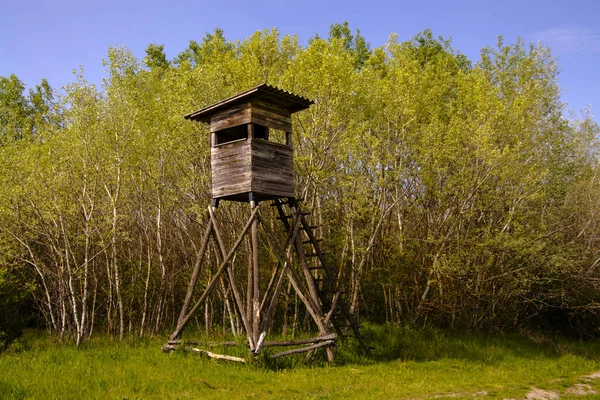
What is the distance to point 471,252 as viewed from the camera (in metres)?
17.9

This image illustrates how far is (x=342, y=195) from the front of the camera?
63.1 feet

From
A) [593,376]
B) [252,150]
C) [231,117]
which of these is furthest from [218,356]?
[593,376]

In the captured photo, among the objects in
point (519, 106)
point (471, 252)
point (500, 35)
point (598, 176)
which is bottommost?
point (471, 252)

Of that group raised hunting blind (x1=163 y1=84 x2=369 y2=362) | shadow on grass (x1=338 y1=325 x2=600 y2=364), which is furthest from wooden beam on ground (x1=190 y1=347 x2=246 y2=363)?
shadow on grass (x1=338 y1=325 x2=600 y2=364)

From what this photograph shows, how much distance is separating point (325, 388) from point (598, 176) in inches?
750

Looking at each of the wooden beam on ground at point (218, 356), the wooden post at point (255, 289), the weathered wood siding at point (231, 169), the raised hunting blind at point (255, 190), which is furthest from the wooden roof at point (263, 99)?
the wooden beam on ground at point (218, 356)

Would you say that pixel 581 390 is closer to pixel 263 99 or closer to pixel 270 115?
pixel 270 115

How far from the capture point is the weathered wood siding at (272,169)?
13.6 metres

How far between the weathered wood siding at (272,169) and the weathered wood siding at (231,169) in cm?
19

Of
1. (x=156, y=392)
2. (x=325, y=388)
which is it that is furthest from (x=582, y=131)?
(x=156, y=392)

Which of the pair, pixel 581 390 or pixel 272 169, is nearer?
pixel 581 390

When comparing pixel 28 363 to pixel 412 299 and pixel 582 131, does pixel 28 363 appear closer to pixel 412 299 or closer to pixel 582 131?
pixel 412 299

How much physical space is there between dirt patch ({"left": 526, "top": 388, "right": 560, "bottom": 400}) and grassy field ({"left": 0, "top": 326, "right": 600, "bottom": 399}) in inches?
8.0

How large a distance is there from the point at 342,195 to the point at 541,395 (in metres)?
9.65
